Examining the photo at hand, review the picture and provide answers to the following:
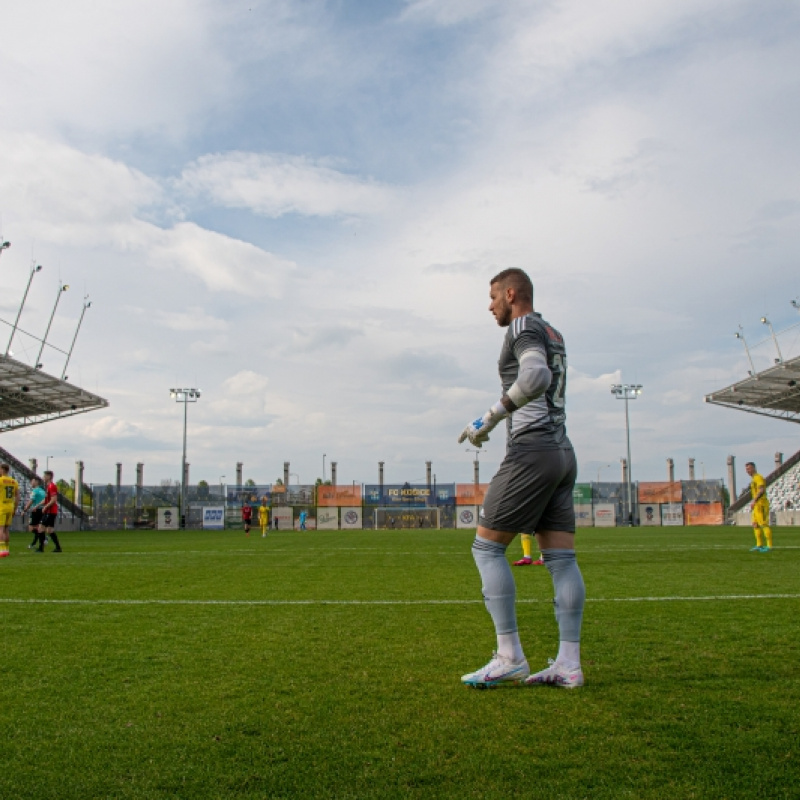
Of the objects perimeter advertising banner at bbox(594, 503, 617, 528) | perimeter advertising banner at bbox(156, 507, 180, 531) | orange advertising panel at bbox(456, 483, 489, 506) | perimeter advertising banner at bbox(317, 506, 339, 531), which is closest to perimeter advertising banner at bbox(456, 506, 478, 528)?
orange advertising panel at bbox(456, 483, 489, 506)

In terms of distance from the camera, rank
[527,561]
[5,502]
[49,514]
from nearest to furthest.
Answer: [527,561], [5,502], [49,514]

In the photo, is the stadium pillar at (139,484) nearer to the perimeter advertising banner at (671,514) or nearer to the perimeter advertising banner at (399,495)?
the perimeter advertising banner at (399,495)

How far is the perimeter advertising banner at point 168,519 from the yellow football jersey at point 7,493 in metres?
34.5

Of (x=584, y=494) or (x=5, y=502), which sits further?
(x=584, y=494)

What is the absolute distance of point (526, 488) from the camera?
3727 mm

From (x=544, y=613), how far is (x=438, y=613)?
865 mm

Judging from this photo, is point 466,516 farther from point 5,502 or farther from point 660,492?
point 5,502

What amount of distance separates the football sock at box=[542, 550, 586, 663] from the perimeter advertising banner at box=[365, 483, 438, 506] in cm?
4599

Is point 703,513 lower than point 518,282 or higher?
lower

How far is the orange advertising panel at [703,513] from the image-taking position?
47.9m

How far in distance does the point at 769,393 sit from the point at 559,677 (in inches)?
2082

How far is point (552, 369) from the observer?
397 cm

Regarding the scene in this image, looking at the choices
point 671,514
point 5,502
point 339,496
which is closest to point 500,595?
point 5,502

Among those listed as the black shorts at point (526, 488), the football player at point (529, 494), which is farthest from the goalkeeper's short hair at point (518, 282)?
the black shorts at point (526, 488)
